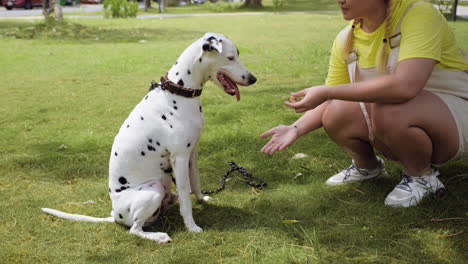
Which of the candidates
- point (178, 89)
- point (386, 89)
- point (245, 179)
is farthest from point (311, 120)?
point (178, 89)

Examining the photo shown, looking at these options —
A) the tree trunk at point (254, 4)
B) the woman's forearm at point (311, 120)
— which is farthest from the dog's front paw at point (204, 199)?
the tree trunk at point (254, 4)

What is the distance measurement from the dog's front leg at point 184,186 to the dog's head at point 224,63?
553mm

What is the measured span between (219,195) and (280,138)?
2.91ft

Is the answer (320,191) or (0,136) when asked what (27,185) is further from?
(320,191)

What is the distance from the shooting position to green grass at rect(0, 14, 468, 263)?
306 cm

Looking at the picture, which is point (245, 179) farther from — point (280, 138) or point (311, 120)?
point (280, 138)

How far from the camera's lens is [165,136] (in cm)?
326

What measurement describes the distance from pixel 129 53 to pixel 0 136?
6.33m

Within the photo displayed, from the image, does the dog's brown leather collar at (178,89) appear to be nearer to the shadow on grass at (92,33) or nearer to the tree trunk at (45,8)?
the shadow on grass at (92,33)

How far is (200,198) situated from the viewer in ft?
12.5

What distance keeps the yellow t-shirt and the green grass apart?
1.01 meters

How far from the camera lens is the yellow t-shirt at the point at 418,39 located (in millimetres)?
3150

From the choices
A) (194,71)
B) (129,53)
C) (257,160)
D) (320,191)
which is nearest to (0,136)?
(257,160)

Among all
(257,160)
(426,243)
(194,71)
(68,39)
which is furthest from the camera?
(68,39)
